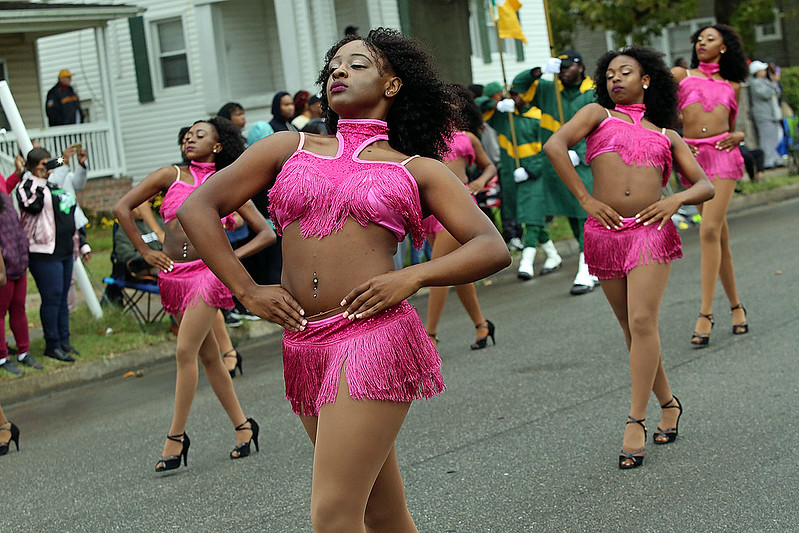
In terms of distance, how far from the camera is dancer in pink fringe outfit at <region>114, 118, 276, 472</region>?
6.28 m

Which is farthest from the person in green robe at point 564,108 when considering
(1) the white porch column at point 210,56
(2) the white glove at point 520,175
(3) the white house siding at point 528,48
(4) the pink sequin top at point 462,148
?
(3) the white house siding at point 528,48

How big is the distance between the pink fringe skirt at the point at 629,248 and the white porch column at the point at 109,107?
17.1 meters

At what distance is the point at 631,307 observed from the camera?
18.5 feet

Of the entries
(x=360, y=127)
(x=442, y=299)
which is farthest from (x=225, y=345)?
(x=360, y=127)

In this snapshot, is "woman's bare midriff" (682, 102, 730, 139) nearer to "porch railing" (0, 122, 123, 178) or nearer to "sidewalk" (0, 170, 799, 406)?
"sidewalk" (0, 170, 799, 406)

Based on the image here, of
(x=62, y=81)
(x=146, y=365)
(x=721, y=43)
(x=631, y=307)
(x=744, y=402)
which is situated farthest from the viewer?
(x=62, y=81)

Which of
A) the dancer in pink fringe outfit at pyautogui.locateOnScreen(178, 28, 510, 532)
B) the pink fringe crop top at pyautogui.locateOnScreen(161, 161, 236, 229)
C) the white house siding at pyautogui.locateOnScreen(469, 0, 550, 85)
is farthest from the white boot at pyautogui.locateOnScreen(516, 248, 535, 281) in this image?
the white house siding at pyautogui.locateOnScreen(469, 0, 550, 85)

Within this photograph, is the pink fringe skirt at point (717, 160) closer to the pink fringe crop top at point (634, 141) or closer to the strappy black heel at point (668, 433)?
the pink fringe crop top at point (634, 141)

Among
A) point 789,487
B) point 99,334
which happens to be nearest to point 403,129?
point 789,487

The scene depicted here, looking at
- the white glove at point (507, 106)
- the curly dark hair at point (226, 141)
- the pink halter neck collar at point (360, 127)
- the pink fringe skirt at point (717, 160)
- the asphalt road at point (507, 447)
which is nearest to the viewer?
the pink halter neck collar at point (360, 127)

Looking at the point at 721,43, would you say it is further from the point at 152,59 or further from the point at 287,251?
the point at 152,59

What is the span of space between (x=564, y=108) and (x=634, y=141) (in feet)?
21.8

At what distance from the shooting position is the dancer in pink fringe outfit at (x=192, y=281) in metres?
6.28

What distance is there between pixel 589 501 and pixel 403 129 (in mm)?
2212
